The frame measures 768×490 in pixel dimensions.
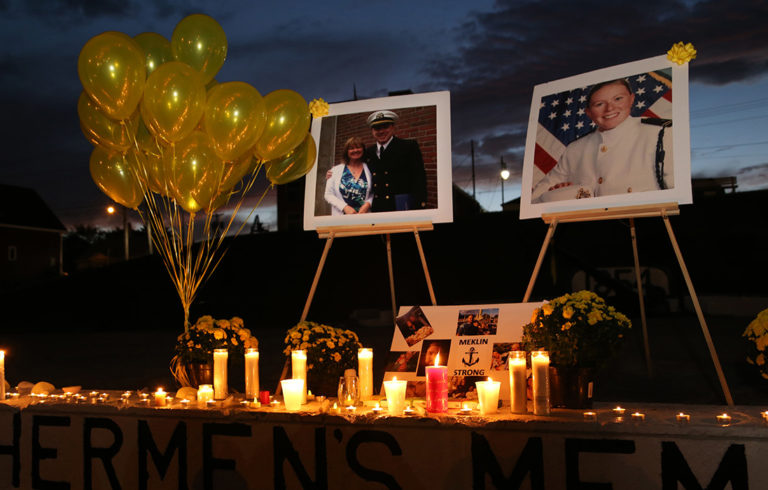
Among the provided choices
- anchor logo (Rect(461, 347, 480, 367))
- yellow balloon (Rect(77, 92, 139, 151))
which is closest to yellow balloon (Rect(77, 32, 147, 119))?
yellow balloon (Rect(77, 92, 139, 151))

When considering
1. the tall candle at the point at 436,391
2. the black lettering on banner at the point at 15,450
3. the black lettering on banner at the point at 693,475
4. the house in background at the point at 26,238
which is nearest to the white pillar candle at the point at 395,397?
the tall candle at the point at 436,391

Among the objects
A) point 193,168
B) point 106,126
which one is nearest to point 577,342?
point 193,168

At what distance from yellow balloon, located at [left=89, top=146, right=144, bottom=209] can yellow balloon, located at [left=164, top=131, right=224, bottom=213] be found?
1.28 ft

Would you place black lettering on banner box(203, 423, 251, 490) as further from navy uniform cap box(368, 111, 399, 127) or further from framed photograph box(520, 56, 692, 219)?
navy uniform cap box(368, 111, 399, 127)

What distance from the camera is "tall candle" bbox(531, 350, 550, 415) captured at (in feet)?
8.59

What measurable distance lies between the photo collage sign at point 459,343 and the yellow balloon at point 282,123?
1.25 meters

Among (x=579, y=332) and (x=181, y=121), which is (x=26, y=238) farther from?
(x=579, y=332)

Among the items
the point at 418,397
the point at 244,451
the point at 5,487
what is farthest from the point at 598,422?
the point at 5,487

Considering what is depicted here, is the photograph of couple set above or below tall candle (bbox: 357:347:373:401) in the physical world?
above

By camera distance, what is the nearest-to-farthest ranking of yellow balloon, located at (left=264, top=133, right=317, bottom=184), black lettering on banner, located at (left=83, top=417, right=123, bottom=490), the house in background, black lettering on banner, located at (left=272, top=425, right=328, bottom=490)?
1. black lettering on banner, located at (left=272, top=425, right=328, bottom=490)
2. black lettering on banner, located at (left=83, top=417, right=123, bottom=490)
3. yellow balloon, located at (left=264, top=133, right=317, bottom=184)
4. the house in background

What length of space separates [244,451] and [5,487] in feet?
4.61

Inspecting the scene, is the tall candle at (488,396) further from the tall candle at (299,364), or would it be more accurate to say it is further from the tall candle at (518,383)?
the tall candle at (299,364)

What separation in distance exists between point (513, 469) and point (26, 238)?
2741 cm

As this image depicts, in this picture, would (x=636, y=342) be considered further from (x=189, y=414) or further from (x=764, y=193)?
(x=189, y=414)
